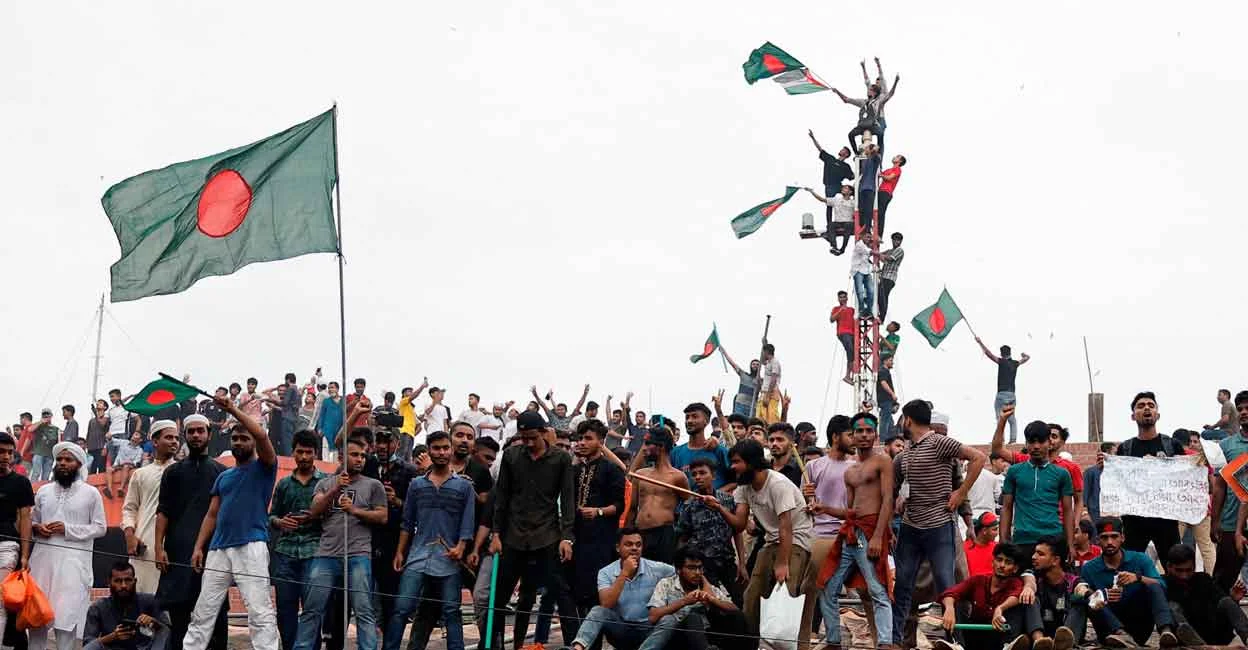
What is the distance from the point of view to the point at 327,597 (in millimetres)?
11422

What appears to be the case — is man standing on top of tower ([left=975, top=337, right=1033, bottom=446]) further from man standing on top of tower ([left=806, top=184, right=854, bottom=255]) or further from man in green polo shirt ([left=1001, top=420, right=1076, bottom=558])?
man in green polo shirt ([left=1001, top=420, right=1076, bottom=558])

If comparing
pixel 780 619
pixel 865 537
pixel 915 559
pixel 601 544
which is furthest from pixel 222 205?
pixel 915 559

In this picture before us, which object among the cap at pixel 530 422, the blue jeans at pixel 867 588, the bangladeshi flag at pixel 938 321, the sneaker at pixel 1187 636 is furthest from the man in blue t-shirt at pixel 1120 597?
the bangladeshi flag at pixel 938 321

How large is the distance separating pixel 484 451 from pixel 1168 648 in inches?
208

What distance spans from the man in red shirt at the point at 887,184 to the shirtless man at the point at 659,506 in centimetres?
1241

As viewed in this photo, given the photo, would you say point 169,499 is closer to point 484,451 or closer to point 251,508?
point 251,508

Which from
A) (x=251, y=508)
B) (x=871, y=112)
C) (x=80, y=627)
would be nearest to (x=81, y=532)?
(x=80, y=627)

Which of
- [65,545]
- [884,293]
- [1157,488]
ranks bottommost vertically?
[65,545]

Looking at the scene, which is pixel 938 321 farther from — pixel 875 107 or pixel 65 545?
pixel 65 545

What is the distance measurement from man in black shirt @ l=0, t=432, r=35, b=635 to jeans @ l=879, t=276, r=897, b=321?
47.5 feet

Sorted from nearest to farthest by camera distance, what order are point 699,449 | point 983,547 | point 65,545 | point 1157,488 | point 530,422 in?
point 530,422, point 65,545, point 1157,488, point 699,449, point 983,547

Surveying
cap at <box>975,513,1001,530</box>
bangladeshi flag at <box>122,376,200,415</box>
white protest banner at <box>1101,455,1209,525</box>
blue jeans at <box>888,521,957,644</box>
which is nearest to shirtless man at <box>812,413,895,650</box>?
blue jeans at <box>888,521,957,644</box>

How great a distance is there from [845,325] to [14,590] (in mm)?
14593

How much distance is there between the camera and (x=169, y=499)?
464 inches
